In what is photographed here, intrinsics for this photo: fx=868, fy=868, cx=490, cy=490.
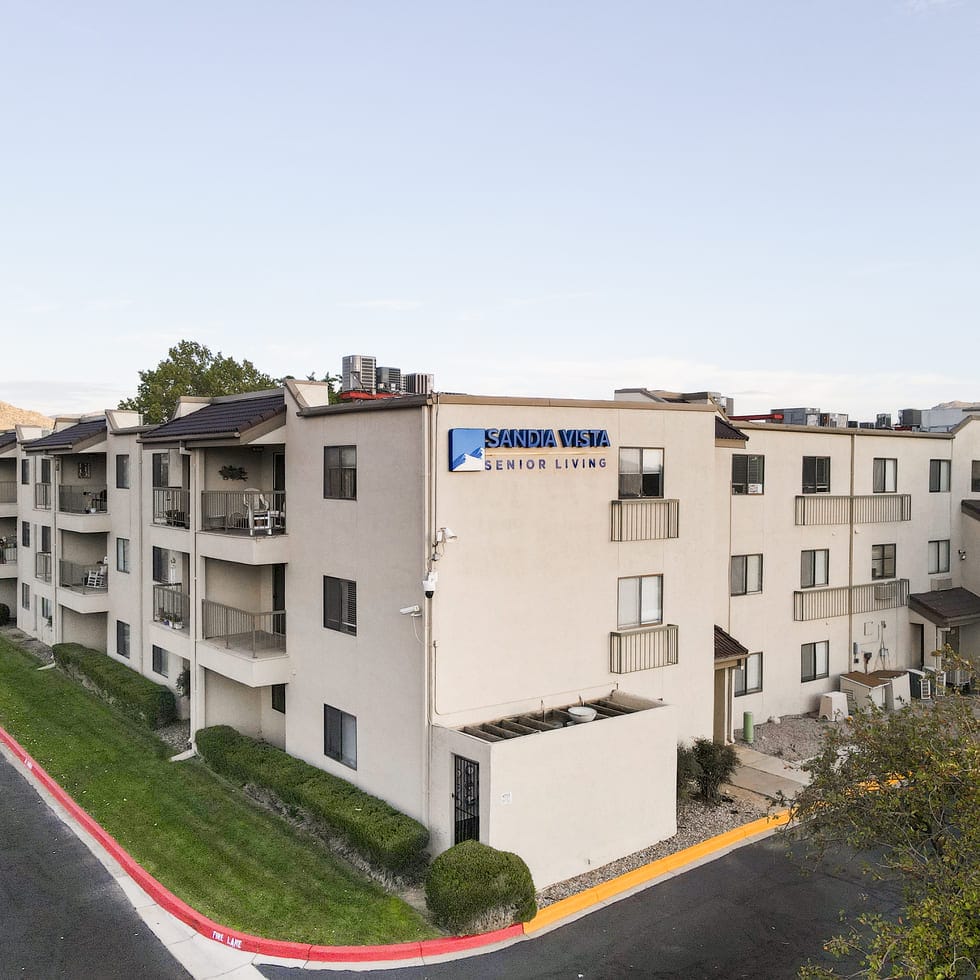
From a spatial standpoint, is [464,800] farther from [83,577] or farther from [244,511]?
[83,577]

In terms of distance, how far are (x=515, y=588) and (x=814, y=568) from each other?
13965mm

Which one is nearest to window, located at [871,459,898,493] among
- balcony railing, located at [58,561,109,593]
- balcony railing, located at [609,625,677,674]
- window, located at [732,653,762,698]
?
window, located at [732,653,762,698]

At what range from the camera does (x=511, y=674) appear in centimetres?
1806

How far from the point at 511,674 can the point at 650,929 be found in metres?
5.43

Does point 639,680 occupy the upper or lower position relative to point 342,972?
upper

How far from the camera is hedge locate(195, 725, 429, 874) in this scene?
16234 mm

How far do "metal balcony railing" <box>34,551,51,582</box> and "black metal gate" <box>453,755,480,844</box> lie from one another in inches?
1050

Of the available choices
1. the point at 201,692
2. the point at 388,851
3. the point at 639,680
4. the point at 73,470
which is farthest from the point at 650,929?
the point at 73,470

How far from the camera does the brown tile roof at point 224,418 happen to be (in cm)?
2117

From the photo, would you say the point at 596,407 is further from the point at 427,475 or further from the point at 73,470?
the point at 73,470

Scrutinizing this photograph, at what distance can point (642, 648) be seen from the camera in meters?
20.2

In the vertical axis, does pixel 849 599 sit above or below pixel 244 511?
below

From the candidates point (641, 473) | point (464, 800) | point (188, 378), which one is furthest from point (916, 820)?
point (188, 378)

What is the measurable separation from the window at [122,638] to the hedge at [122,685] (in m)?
0.43
